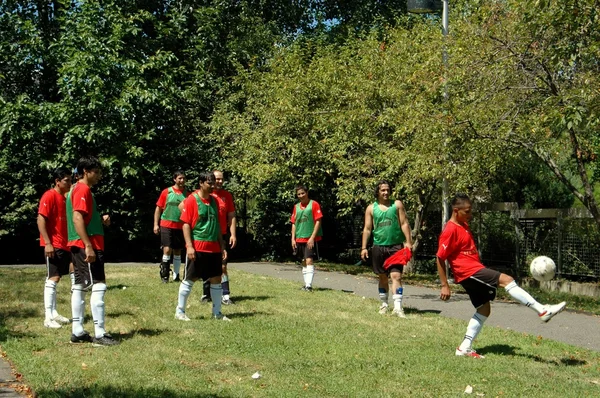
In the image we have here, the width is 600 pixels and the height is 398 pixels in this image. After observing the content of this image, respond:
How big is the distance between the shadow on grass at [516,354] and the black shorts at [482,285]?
2.04ft

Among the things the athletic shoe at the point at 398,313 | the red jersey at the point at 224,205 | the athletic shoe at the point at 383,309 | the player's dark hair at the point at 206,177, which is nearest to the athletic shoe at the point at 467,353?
the athletic shoe at the point at 398,313

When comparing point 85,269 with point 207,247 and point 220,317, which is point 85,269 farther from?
point 220,317

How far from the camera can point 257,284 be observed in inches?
617

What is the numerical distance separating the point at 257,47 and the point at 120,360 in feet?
64.2

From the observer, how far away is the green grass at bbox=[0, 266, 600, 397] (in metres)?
6.93

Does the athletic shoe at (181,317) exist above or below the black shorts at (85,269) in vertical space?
below

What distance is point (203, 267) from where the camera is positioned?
10500 mm

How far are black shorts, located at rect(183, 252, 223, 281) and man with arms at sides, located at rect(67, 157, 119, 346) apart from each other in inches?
66.3

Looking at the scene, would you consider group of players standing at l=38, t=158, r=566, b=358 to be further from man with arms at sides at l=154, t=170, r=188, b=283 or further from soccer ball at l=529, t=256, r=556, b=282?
soccer ball at l=529, t=256, r=556, b=282

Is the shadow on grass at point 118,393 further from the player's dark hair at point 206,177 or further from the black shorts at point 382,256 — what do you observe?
the black shorts at point 382,256

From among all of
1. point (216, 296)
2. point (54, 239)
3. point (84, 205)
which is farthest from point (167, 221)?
point (84, 205)

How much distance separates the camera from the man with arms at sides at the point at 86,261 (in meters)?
8.73

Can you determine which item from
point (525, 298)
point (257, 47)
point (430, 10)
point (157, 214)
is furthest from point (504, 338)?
point (257, 47)

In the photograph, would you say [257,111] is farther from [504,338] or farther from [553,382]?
[553,382]
